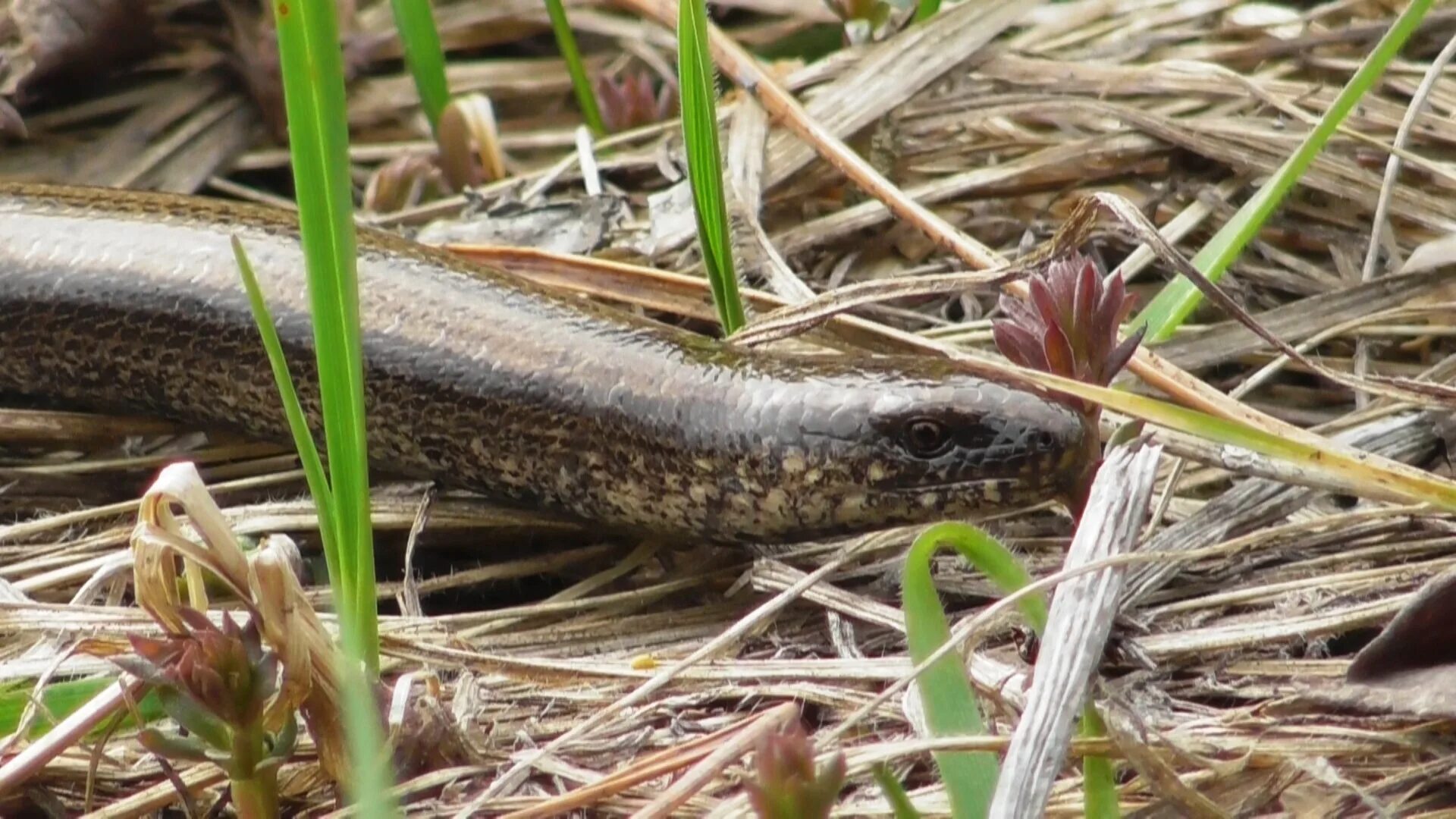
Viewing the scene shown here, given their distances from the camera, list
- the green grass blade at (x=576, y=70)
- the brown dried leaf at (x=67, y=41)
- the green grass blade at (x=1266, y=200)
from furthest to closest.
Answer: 1. the brown dried leaf at (x=67, y=41)
2. the green grass blade at (x=576, y=70)
3. the green grass blade at (x=1266, y=200)

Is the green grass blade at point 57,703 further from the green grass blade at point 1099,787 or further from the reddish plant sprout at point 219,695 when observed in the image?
the green grass blade at point 1099,787

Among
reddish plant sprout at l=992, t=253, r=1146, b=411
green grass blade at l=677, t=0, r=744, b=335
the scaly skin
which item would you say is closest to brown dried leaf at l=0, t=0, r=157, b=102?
the scaly skin

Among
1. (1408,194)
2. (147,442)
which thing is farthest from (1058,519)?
(147,442)

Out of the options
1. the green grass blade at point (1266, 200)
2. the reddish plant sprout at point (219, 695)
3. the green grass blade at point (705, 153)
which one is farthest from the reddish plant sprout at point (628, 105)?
the reddish plant sprout at point (219, 695)

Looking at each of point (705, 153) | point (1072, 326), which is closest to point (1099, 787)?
point (1072, 326)

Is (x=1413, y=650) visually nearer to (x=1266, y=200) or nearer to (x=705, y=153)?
(x=1266, y=200)

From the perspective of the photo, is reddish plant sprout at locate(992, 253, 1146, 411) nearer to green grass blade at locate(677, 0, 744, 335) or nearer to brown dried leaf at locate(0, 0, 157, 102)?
green grass blade at locate(677, 0, 744, 335)
